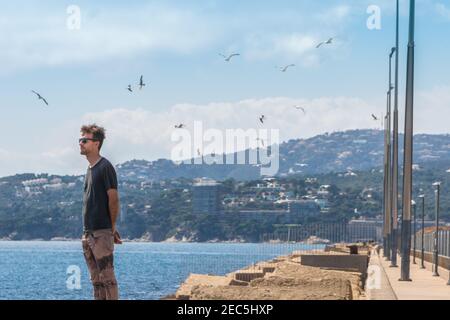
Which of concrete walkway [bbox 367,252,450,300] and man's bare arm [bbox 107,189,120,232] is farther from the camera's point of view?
concrete walkway [bbox 367,252,450,300]

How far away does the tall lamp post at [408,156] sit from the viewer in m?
30.9

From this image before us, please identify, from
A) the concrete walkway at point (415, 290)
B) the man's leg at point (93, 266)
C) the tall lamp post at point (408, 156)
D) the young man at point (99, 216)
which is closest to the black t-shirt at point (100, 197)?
the young man at point (99, 216)

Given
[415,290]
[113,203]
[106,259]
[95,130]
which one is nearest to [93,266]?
[106,259]

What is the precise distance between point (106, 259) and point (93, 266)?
6.8 inches

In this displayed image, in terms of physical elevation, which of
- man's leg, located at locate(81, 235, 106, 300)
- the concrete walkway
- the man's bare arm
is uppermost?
the man's bare arm

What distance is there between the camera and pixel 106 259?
37.9 ft

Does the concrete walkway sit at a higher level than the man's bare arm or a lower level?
lower

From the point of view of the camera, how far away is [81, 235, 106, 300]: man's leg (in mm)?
11547

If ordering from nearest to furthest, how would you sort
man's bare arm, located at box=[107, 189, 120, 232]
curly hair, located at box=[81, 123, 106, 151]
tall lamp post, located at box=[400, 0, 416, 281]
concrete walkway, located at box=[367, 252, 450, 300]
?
man's bare arm, located at box=[107, 189, 120, 232] → curly hair, located at box=[81, 123, 106, 151] → concrete walkway, located at box=[367, 252, 450, 300] → tall lamp post, located at box=[400, 0, 416, 281]

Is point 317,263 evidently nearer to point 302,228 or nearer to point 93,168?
point 93,168

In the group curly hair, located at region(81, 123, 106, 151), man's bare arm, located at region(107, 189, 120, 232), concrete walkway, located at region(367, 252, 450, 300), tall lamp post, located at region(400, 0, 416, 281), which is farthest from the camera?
tall lamp post, located at region(400, 0, 416, 281)

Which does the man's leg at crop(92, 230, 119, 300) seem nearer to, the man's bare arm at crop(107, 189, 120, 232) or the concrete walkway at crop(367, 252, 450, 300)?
the man's bare arm at crop(107, 189, 120, 232)

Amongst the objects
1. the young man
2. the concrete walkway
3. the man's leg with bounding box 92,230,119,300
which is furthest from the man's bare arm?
the concrete walkway
